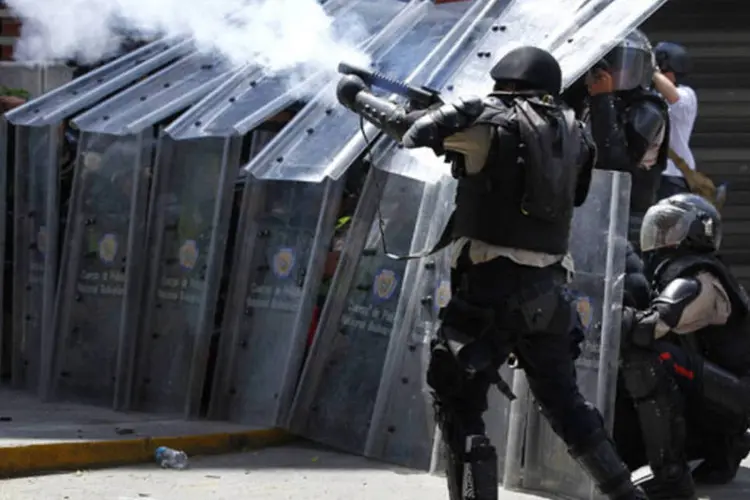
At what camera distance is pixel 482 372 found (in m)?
5.54

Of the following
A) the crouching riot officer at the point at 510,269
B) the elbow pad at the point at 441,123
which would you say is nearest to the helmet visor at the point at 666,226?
the crouching riot officer at the point at 510,269

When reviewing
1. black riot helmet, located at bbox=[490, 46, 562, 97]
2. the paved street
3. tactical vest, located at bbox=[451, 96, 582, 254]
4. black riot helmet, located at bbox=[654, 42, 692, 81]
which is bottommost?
the paved street

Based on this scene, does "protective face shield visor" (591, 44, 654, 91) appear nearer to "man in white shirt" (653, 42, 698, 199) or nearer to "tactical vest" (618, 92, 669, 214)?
"tactical vest" (618, 92, 669, 214)

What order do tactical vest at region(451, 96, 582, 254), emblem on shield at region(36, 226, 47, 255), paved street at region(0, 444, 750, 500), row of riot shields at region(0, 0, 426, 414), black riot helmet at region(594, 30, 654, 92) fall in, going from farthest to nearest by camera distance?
emblem on shield at region(36, 226, 47, 255) < row of riot shields at region(0, 0, 426, 414) < black riot helmet at region(594, 30, 654, 92) < paved street at region(0, 444, 750, 500) < tactical vest at region(451, 96, 582, 254)

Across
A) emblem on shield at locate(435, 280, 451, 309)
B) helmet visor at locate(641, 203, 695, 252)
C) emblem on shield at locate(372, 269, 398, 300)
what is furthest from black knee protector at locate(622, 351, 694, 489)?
emblem on shield at locate(372, 269, 398, 300)

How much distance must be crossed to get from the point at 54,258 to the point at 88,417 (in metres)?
1.13

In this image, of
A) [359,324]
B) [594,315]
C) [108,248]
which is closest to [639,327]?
[594,315]

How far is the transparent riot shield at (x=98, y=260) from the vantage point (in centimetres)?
849

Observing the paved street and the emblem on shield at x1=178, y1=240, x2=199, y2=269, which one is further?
the emblem on shield at x1=178, y1=240, x2=199, y2=269

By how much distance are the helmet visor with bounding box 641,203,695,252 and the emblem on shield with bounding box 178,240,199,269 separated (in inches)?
97.5

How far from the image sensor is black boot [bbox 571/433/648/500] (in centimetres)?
556

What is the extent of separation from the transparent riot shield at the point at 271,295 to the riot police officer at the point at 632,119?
52.2 inches

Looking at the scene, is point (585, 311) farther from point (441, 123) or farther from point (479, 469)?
point (441, 123)

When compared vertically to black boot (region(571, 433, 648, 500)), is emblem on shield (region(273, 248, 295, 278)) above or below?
above
